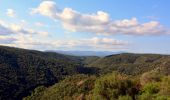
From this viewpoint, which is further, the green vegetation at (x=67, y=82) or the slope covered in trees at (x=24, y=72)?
the slope covered in trees at (x=24, y=72)

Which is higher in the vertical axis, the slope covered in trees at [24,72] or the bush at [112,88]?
the bush at [112,88]

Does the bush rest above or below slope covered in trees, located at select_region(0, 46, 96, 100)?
above

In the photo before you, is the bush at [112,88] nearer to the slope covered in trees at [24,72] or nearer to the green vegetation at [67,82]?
the green vegetation at [67,82]

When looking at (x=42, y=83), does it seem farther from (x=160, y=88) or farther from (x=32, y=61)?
(x=160, y=88)

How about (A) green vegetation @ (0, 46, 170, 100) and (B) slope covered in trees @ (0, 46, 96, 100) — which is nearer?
(A) green vegetation @ (0, 46, 170, 100)

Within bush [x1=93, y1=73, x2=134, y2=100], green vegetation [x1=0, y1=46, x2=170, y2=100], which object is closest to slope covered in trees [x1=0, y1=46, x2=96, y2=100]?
green vegetation [x1=0, y1=46, x2=170, y2=100]

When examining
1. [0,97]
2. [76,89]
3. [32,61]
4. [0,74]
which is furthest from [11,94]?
[32,61]

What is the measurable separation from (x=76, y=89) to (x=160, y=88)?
126 feet

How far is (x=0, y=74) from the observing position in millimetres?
136250

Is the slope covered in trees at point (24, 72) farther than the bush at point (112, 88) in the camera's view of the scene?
Yes

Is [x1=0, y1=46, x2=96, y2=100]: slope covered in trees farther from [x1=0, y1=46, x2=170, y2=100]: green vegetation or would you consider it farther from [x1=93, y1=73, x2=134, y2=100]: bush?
[x1=93, y1=73, x2=134, y2=100]: bush

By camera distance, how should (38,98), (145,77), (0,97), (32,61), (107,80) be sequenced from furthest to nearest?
(32,61), (0,97), (38,98), (145,77), (107,80)

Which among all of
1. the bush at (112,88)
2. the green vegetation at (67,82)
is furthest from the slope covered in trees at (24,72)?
the bush at (112,88)

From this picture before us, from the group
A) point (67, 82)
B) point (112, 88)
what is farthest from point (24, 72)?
point (112, 88)
